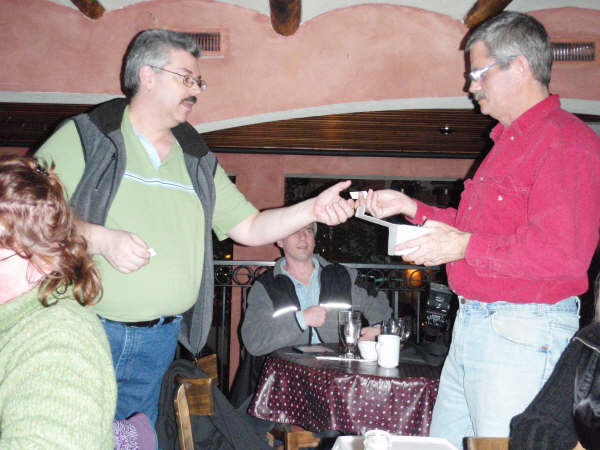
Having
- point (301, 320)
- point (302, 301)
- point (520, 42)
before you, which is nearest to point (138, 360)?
point (301, 320)

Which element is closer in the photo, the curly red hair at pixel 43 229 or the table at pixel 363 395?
the curly red hair at pixel 43 229

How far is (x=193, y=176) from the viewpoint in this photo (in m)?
1.95

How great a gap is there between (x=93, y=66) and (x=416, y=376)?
8.43 feet

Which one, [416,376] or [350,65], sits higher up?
[350,65]

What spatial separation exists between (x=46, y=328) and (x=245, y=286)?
4152 mm

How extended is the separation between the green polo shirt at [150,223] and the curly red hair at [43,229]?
0.70m

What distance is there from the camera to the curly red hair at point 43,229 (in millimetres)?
884

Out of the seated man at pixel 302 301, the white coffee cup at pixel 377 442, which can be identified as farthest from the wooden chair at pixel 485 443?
the seated man at pixel 302 301

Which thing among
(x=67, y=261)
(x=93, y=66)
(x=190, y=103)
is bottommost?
(x=67, y=261)

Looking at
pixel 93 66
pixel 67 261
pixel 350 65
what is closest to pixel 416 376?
pixel 67 261

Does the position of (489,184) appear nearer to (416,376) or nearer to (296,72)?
(416,376)

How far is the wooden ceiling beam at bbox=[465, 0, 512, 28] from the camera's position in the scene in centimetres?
294

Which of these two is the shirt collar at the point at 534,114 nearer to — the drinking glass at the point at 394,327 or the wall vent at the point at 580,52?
the drinking glass at the point at 394,327

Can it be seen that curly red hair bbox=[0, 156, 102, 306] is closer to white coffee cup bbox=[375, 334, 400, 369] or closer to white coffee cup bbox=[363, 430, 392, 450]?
white coffee cup bbox=[363, 430, 392, 450]
